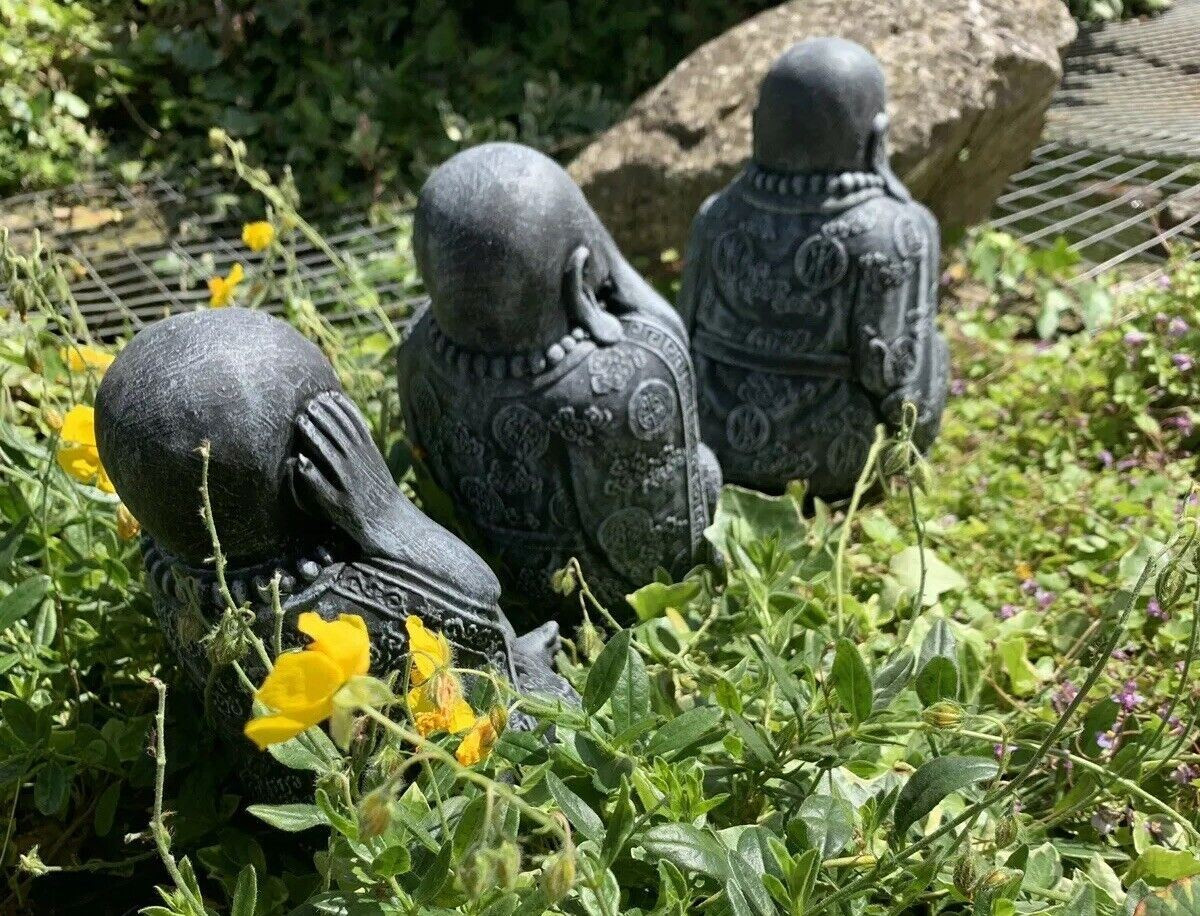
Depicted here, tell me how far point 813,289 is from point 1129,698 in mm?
858

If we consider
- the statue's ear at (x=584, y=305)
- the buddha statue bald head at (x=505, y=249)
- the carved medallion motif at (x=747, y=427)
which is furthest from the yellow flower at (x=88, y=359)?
the carved medallion motif at (x=747, y=427)

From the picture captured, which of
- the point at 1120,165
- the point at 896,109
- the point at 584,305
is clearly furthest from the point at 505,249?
the point at 1120,165

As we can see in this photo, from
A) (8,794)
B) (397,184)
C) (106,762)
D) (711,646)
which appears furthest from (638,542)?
(397,184)

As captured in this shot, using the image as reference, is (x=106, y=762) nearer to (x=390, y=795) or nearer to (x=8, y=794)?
(x=8, y=794)

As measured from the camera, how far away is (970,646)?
5.65 feet

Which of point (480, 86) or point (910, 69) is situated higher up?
point (910, 69)

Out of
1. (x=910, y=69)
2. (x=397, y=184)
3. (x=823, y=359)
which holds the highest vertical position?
(x=910, y=69)

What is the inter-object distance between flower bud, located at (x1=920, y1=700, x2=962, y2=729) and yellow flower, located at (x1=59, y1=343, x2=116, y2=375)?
1166 mm

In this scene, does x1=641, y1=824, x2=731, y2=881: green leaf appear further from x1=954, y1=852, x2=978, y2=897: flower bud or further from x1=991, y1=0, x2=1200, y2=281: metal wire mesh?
x1=991, y1=0, x2=1200, y2=281: metal wire mesh

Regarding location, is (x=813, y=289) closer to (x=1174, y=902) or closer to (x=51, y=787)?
(x=1174, y=902)

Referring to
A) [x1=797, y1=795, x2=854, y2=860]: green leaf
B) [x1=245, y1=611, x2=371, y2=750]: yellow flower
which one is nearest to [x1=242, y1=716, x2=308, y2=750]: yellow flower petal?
[x1=245, y1=611, x2=371, y2=750]: yellow flower

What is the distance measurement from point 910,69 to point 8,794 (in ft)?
8.27

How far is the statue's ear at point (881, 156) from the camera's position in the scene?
2072mm

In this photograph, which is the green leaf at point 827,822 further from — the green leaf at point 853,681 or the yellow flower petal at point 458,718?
the yellow flower petal at point 458,718
